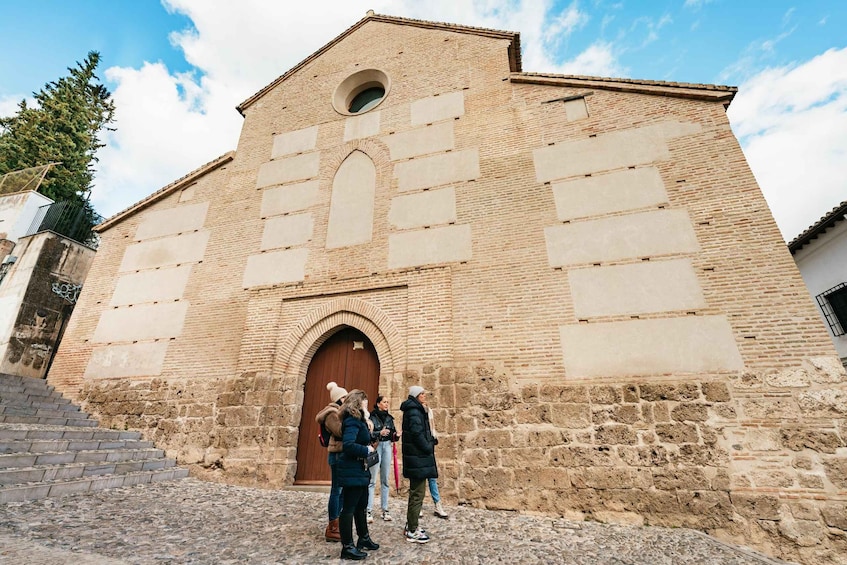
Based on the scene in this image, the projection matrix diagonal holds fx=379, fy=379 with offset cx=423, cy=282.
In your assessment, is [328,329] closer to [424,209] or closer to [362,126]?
[424,209]

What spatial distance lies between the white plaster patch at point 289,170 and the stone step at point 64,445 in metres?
5.97

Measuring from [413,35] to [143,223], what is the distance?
8.68 m

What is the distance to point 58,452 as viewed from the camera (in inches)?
226

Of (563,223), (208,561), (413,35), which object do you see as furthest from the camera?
(413,35)

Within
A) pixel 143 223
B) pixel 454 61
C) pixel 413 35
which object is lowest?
pixel 143 223

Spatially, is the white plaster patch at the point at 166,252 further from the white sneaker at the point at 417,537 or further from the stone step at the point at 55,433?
the white sneaker at the point at 417,537

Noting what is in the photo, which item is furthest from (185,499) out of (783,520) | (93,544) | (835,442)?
(835,442)

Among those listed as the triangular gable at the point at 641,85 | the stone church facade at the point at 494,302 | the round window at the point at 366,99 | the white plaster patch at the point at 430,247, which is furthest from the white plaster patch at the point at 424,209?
the round window at the point at 366,99

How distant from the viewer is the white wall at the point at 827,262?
978 cm

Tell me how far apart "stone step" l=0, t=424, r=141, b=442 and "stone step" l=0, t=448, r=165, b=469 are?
54 centimetres

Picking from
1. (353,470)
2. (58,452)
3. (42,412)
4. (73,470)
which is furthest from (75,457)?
(353,470)

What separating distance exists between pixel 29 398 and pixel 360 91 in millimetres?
10200

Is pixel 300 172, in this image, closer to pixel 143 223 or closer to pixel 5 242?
pixel 143 223

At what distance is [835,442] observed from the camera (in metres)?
4.53
